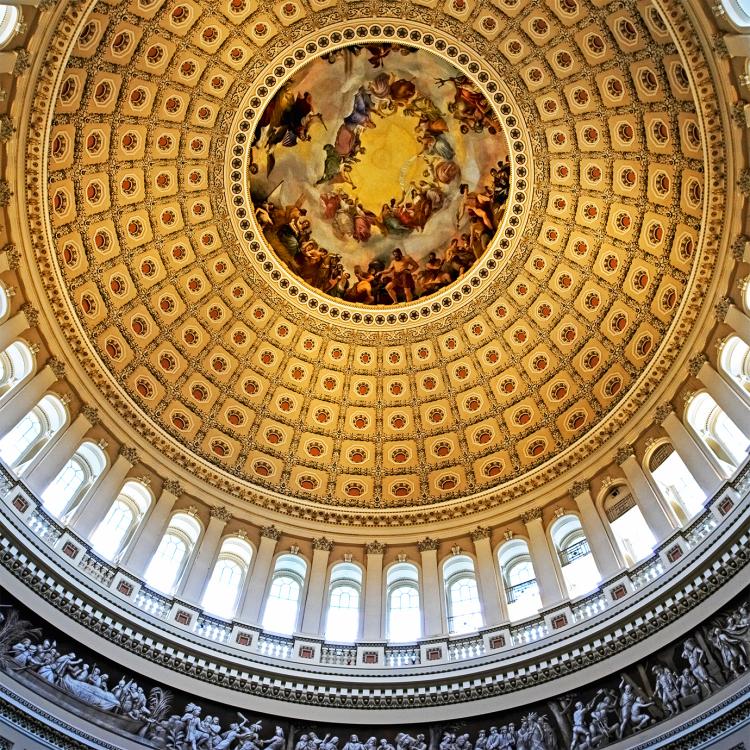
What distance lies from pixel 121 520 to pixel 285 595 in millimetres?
5864

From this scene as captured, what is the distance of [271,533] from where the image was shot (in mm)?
27312

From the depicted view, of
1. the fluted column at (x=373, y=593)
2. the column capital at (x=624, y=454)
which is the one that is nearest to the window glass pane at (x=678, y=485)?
the column capital at (x=624, y=454)

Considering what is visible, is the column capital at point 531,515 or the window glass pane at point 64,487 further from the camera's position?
the column capital at point 531,515

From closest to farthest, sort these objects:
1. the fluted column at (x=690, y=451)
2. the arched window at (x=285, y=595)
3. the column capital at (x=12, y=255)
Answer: the fluted column at (x=690, y=451) < the column capital at (x=12, y=255) < the arched window at (x=285, y=595)

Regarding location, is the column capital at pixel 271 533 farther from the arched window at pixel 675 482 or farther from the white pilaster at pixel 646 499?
the arched window at pixel 675 482

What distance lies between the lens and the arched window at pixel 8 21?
20422mm

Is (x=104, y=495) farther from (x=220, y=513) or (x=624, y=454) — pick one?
(x=624, y=454)

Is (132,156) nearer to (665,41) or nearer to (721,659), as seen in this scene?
→ (665,41)

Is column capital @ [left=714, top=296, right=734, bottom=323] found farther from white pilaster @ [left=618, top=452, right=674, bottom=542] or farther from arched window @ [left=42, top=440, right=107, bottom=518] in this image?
arched window @ [left=42, top=440, right=107, bottom=518]

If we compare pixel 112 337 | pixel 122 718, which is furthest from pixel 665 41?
pixel 122 718

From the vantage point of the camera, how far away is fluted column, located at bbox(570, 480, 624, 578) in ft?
75.9

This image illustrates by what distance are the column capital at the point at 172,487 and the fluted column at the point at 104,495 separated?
4.11 feet

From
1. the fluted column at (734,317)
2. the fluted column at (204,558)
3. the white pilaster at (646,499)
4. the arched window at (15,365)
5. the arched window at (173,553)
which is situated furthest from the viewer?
the arched window at (173,553)

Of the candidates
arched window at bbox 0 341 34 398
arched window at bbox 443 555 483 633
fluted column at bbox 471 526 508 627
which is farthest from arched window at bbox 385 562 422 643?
arched window at bbox 0 341 34 398
